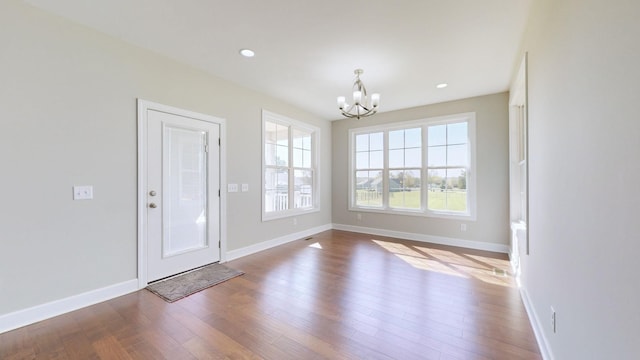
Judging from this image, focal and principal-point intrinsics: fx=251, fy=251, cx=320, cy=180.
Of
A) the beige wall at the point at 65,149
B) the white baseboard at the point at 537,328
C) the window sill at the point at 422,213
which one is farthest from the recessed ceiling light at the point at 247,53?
the window sill at the point at 422,213

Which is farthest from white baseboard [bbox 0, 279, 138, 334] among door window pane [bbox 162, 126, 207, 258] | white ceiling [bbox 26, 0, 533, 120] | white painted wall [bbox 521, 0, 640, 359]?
white painted wall [bbox 521, 0, 640, 359]

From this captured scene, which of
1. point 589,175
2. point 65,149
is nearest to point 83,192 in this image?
point 65,149

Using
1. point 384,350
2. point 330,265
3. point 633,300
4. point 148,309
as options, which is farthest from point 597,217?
point 148,309

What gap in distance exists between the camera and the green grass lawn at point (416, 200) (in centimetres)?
456

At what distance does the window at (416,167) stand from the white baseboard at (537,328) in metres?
2.19

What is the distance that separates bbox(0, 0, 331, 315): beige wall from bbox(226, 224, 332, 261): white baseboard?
4.27 feet

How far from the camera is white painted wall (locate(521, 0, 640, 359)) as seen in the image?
0.82m

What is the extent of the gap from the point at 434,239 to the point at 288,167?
3085 millimetres

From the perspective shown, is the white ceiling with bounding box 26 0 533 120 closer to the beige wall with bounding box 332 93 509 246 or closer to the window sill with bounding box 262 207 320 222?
the beige wall with bounding box 332 93 509 246

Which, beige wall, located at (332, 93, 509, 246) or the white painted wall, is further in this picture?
beige wall, located at (332, 93, 509, 246)

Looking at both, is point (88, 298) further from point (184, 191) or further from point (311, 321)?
point (311, 321)

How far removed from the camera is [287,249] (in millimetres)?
4270

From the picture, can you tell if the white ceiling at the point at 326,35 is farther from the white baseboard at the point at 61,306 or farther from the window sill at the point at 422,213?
the white baseboard at the point at 61,306

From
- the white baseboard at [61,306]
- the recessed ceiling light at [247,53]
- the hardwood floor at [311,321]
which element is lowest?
the hardwood floor at [311,321]
